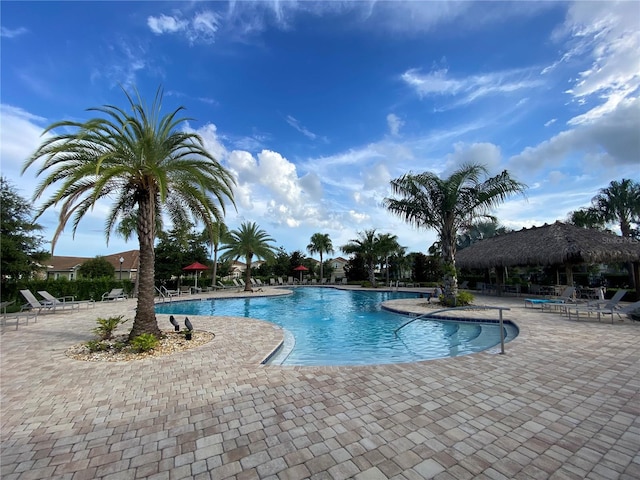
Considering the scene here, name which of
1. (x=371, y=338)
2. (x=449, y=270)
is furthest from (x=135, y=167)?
(x=449, y=270)

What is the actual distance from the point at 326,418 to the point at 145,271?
6.27 metres

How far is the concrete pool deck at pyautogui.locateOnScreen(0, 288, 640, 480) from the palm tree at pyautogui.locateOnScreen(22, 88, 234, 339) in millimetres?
3152

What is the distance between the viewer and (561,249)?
15188mm

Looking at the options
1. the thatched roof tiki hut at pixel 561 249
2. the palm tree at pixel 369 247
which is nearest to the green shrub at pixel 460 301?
the thatched roof tiki hut at pixel 561 249

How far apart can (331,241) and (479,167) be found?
30425mm

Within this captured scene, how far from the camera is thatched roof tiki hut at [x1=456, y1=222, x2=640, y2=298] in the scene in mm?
14703

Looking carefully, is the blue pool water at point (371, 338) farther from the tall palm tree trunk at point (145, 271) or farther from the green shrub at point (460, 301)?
the tall palm tree trunk at point (145, 271)

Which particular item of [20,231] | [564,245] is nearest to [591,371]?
[564,245]

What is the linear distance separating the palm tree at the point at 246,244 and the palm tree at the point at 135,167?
1792cm

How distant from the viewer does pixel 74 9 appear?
24.4ft

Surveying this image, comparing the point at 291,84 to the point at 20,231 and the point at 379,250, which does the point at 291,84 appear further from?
the point at 379,250

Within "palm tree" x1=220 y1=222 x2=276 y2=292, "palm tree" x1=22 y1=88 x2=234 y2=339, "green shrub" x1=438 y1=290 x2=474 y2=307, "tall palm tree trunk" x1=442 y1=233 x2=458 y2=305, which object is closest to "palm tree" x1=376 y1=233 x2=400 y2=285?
"palm tree" x1=220 y1=222 x2=276 y2=292

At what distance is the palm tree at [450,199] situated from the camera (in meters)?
13.2

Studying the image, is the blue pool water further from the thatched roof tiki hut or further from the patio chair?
the thatched roof tiki hut
